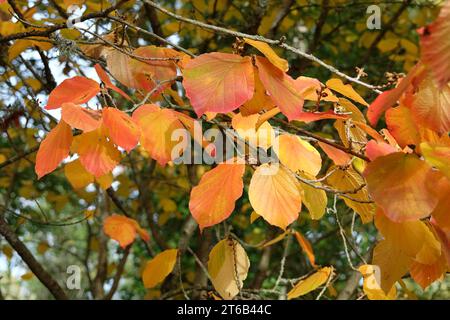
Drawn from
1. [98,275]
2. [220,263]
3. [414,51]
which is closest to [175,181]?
[98,275]

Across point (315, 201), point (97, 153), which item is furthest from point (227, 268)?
point (97, 153)

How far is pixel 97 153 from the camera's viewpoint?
862mm

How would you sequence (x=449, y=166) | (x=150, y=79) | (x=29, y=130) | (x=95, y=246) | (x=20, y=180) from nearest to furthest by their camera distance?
1. (x=449, y=166)
2. (x=150, y=79)
3. (x=29, y=130)
4. (x=20, y=180)
5. (x=95, y=246)

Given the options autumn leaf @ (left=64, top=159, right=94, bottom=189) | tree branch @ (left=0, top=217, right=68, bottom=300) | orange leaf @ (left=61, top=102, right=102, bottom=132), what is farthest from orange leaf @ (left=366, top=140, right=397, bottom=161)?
tree branch @ (left=0, top=217, right=68, bottom=300)

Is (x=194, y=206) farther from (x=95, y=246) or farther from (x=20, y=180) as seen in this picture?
(x=95, y=246)

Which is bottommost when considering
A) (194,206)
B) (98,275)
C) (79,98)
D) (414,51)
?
(98,275)

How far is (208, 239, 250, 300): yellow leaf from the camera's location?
41.2 inches

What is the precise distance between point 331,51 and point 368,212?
171cm

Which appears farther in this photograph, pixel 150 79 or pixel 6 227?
pixel 6 227

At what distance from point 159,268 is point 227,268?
0.45 meters

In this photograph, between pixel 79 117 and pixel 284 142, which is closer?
pixel 79 117

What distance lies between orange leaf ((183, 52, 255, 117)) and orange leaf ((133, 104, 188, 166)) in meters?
0.11

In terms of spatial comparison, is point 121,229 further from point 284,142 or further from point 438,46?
point 438,46

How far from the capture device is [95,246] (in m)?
2.82
